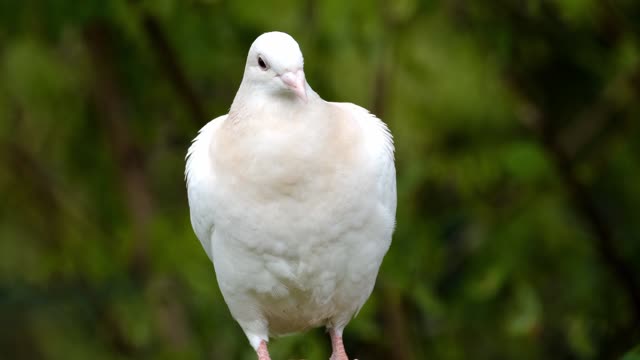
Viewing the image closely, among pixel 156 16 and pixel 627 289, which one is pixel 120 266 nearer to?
pixel 156 16

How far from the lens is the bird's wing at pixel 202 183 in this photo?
20.1 ft

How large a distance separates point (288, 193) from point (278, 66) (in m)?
0.51

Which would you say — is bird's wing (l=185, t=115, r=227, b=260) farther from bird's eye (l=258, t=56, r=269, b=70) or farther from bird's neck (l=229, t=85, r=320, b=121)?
bird's eye (l=258, t=56, r=269, b=70)

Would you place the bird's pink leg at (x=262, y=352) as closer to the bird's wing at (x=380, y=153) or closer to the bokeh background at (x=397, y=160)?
the bird's wing at (x=380, y=153)

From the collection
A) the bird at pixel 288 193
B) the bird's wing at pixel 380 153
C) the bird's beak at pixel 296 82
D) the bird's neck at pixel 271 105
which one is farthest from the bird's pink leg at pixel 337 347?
the bird's beak at pixel 296 82

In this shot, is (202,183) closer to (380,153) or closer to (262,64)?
(262,64)

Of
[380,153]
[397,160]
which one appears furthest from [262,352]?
[397,160]

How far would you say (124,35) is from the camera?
34.5 feet

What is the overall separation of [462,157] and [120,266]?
2.60 metres

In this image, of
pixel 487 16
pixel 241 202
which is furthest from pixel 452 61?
pixel 241 202

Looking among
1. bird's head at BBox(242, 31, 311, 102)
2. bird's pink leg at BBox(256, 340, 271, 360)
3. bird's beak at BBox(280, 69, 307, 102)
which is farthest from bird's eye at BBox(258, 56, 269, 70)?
bird's pink leg at BBox(256, 340, 271, 360)

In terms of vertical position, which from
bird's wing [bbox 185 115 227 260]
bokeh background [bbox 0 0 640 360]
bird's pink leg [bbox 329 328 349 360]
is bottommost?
bokeh background [bbox 0 0 640 360]

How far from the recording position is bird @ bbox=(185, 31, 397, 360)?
232 inches

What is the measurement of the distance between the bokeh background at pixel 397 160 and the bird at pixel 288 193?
278 cm
